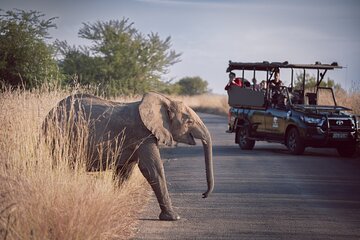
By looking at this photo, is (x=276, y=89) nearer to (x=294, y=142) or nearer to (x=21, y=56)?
(x=294, y=142)

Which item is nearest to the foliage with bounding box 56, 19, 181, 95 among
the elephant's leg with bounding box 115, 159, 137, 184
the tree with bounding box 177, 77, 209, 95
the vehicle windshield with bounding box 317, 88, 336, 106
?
the vehicle windshield with bounding box 317, 88, 336, 106

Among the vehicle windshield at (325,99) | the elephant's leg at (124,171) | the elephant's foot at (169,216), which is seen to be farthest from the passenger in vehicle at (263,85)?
the elephant's foot at (169,216)

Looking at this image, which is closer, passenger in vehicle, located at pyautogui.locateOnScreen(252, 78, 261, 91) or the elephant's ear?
the elephant's ear

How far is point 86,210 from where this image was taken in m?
7.83

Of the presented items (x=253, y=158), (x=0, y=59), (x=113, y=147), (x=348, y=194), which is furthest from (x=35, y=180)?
(x=0, y=59)

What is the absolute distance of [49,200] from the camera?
780 centimetres

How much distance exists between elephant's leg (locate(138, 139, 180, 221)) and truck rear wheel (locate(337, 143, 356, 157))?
410 inches

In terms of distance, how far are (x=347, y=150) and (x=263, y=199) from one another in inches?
334


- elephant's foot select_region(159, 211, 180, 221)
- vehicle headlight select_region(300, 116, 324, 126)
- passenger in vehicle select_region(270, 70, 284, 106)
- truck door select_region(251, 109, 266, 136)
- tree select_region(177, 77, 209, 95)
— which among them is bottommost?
tree select_region(177, 77, 209, 95)

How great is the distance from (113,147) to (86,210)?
3.17 m

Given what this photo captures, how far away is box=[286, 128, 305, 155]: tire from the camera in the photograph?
20062 millimetres

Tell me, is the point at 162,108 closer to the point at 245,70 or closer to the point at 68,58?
the point at 245,70

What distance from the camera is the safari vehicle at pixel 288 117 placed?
1977cm

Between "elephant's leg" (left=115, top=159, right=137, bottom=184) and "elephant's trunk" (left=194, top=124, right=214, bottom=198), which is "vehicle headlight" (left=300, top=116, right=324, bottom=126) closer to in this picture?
"elephant's trunk" (left=194, top=124, right=214, bottom=198)
